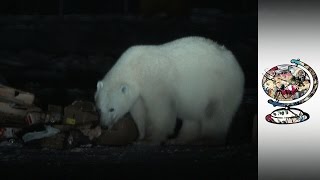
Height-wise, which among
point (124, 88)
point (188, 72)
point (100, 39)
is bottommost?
point (124, 88)

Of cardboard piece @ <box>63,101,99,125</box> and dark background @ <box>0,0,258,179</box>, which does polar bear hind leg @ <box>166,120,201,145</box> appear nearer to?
dark background @ <box>0,0,258,179</box>

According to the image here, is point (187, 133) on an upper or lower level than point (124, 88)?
lower

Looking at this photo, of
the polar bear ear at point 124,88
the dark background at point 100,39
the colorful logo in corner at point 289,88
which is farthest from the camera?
the polar bear ear at point 124,88

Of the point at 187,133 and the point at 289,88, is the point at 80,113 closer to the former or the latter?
the point at 187,133

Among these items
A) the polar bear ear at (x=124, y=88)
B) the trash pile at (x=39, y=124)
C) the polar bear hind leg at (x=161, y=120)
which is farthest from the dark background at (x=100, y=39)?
the polar bear ear at (x=124, y=88)

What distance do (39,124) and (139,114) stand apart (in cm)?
79

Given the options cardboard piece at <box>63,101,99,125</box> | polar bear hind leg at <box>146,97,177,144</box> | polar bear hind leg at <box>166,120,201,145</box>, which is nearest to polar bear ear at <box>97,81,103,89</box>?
cardboard piece at <box>63,101,99,125</box>

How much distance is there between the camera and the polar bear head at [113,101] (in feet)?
14.4

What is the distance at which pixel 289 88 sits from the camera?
343cm

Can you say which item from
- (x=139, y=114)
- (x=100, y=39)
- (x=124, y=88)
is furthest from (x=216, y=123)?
(x=100, y=39)

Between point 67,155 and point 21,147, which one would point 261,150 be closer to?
point 67,155

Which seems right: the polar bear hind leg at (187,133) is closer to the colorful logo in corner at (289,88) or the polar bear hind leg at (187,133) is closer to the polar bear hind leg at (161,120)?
the polar bear hind leg at (161,120)

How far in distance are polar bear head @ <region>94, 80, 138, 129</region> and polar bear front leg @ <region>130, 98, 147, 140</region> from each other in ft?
0.12

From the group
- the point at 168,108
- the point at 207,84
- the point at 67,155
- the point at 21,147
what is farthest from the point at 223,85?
the point at 21,147
